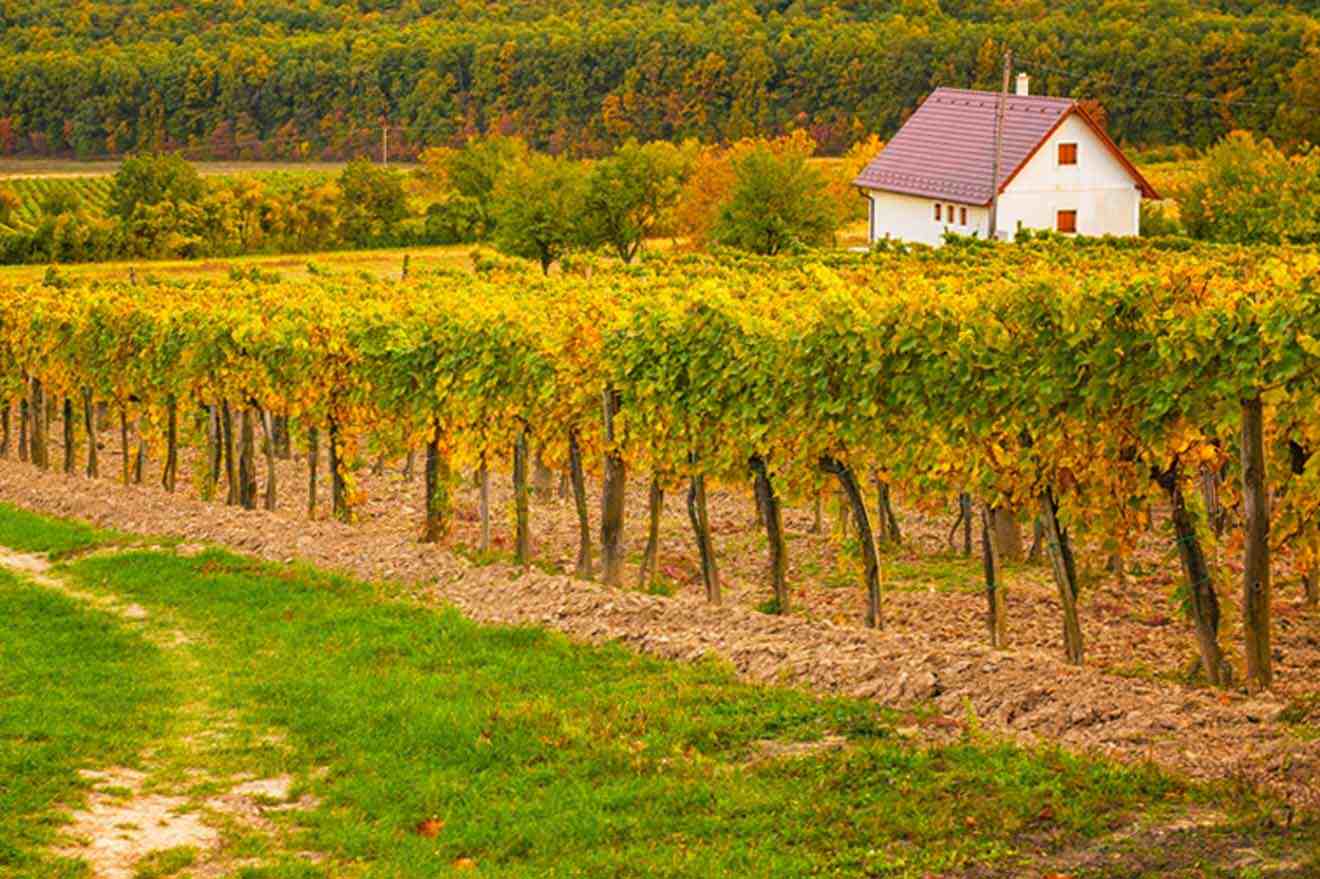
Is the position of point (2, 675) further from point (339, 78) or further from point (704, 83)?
point (339, 78)

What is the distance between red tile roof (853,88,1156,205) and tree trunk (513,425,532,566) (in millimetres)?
43415

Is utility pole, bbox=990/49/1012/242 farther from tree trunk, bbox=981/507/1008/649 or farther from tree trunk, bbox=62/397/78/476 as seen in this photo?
tree trunk, bbox=981/507/1008/649

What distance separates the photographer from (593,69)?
122562 millimetres

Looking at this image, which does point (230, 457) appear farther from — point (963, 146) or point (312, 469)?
point (963, 146)

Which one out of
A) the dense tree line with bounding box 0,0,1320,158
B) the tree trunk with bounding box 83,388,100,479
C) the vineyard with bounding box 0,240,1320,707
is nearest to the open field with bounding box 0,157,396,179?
the dense tree line with bounding box 0,0,1320,158

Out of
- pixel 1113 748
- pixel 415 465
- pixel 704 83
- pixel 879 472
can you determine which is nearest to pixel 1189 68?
pixel 704 83

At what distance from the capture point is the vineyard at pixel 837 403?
1400cm

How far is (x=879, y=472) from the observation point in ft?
58.4

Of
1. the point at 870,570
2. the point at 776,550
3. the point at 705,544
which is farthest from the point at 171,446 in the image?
the point at 870,570

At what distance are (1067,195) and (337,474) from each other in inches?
1739

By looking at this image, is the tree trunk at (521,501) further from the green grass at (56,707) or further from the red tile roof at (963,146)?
the red tile roof at (963,146)

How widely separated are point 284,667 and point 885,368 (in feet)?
17.9

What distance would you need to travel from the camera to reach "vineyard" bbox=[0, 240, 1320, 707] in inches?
551

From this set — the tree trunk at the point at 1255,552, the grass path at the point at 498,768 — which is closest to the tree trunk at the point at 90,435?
the grass path at the point at 498,768
